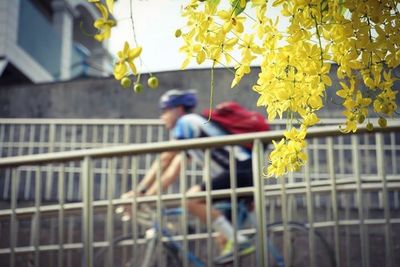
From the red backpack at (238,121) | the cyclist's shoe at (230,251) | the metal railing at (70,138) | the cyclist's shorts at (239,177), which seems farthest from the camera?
the metal railing at (70,138)

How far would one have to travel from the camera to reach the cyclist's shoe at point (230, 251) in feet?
11.1

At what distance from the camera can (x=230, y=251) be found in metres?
3.52

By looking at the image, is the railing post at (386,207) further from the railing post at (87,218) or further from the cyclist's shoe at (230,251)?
the railing post at (87,218)

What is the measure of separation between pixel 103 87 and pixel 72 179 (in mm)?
1547

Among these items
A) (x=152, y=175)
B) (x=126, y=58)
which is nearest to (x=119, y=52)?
(x=126, y=58)

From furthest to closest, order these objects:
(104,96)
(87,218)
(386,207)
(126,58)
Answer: (104,96) < (87,218) < (386,207) < (126,58)

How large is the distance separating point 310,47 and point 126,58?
38 centimetres

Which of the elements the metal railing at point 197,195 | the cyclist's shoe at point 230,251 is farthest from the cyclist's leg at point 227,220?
the metal railing at point 197,195

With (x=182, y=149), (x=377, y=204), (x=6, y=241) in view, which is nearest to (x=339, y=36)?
(x=182, y=149)

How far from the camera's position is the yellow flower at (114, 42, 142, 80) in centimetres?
96

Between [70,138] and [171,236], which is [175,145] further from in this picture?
[70,138]

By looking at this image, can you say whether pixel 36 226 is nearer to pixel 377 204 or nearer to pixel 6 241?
pixel 6 241

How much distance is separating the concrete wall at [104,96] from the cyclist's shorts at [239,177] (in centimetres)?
295

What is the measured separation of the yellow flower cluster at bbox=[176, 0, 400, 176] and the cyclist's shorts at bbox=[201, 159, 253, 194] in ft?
7.77
